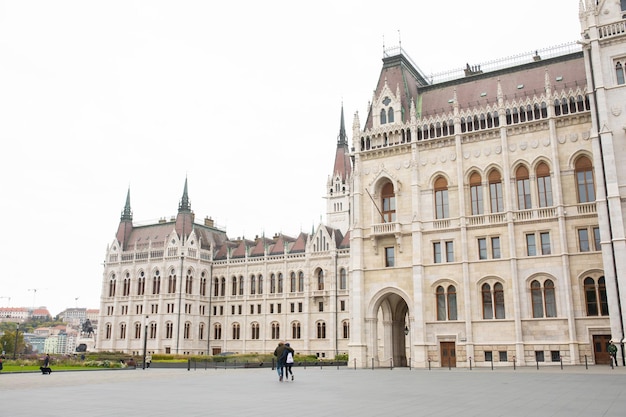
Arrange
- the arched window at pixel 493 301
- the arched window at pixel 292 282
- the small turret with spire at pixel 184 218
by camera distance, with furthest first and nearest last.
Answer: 1. the small turret with spire at pixel 184 218
2. the arched window at pixel 292 282
3. the arched window at pixel 493 301

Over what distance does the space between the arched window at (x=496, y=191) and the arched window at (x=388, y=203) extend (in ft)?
25.0

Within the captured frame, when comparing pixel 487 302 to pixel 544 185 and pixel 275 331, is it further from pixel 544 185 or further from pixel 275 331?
pixel 275 331

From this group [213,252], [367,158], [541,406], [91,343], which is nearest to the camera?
[541,406]

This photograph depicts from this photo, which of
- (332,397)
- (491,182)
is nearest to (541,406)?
(332,397)

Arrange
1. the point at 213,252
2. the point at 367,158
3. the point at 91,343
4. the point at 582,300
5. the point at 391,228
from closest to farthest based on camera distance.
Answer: the point at 582,300 → the point at 391,228 → the point at 367,158 → the point at 213,252 → the point at 91,343

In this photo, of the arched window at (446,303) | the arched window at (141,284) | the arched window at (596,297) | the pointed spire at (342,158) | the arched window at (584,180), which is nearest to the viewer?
the arched window at (596,297)

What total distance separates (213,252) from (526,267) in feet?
207

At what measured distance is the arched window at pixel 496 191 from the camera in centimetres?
4103

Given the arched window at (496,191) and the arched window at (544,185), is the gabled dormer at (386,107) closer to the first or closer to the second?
the arched window at (496,191)

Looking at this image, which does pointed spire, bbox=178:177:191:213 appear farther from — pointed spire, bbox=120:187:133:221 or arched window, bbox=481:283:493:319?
arched window, bbox=481:283:493:319

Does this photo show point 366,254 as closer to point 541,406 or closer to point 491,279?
point 491,279

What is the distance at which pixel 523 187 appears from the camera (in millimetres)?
40375

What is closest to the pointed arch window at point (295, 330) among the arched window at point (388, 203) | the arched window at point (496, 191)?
the arched window at point (388, 203)

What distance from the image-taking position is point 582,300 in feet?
119
